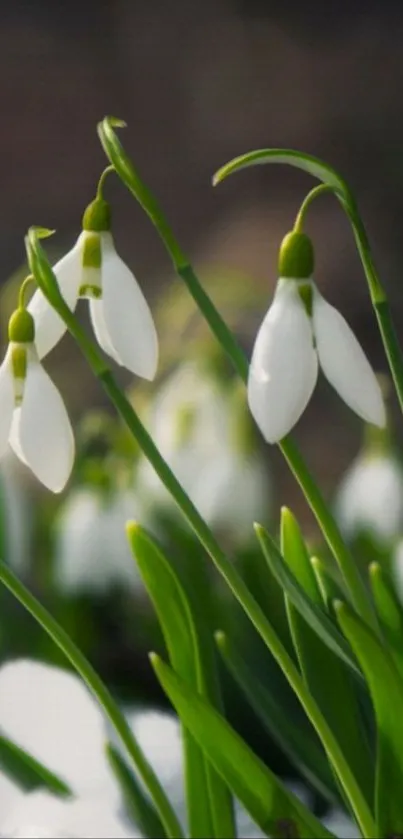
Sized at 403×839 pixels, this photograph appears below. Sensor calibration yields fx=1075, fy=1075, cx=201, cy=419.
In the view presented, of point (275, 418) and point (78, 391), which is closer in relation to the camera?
point (275, 418)

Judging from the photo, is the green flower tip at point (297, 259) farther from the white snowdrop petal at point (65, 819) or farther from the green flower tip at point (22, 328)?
the white snowdrop petal at point (65, 819)

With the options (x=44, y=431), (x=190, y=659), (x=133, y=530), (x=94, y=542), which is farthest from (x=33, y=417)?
(x=94, y=542)

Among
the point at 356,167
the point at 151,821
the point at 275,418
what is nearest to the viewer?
A: the point at 275,418

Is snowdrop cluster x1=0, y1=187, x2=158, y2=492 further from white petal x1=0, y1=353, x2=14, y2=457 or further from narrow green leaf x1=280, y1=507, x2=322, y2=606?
narrow green leaf x1=280, y1=507, x2=322, y2=606

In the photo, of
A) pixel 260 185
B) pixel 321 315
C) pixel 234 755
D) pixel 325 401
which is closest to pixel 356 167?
pixel 260 185

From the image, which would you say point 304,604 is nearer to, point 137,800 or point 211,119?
point 137,800

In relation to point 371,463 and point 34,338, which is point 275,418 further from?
point 371,463

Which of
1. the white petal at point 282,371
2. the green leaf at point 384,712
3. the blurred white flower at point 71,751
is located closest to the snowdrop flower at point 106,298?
the white petal at point 282,371
